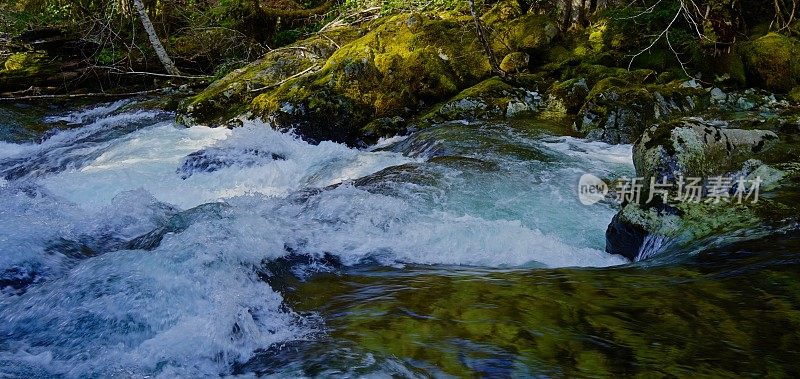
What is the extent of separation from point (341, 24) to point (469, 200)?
9840 millimetres

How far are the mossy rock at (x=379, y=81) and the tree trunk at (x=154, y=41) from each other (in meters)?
5.70

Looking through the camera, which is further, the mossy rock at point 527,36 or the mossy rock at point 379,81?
the mossy rock at point 527,36

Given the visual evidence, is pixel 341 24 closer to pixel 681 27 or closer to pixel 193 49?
pixel 193 49

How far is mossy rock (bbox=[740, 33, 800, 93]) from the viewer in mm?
9250

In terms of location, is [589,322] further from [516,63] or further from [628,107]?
[516,63]

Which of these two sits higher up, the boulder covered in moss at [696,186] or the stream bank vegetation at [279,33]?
the stream bank vegetation at [279,33]

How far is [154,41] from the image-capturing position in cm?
1416

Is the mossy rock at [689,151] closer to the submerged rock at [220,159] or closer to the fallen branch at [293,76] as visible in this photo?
the submerged rock at [220,159]

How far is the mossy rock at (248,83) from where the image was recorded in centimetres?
1068

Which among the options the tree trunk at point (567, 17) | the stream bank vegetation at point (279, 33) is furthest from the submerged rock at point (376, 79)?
the tree trunk at point (567, 17)

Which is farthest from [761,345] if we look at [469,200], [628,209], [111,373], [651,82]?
[651,82]

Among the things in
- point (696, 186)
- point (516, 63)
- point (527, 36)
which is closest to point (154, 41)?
point (516, 63)

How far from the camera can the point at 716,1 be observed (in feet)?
33.7

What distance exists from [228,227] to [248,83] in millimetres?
7707
